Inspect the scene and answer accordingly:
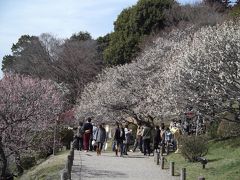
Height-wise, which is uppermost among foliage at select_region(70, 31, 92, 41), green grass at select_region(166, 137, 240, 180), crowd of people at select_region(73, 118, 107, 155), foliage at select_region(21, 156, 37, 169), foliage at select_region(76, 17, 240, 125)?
foliage at select_region(70, 31, 92, 41)

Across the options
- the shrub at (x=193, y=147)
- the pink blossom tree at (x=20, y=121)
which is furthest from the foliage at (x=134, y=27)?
the shrub at (x=193, y=147)

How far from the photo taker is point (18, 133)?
25328 mm

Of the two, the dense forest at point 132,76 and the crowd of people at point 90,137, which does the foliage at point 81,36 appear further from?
the crowd of people at point 90,137

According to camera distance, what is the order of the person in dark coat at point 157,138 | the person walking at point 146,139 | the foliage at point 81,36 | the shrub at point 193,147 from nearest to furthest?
the shrub at point 193,147, the person in dark coat at point 157,138, the person walking at point 146,139, the foliage at point 81,36

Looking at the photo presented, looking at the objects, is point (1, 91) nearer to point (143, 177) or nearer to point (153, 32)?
point (143, 177)

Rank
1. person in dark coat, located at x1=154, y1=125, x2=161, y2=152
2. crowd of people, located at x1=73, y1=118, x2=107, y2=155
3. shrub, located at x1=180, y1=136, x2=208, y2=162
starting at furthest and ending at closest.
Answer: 1. person in dark coat, located at x1=154, y1=125, x2=161, y2=152
2. crowd of people, located at x1=73, y1=118, x2=107, y2=155
3. shrub, located at x1=180, y1=136, x2=208, y2=162

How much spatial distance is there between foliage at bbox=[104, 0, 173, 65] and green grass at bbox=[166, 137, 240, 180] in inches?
1054

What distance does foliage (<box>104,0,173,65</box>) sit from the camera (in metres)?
49.0

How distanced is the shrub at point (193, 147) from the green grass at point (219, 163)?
0.35 m

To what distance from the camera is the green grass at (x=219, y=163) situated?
15.6m

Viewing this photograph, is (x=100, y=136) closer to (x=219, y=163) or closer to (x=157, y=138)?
(x=157, y=138)

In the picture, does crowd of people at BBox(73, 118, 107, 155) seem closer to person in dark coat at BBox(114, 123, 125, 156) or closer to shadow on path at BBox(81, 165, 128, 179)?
person in dark coat at BBox(114, 123, 125, 156)

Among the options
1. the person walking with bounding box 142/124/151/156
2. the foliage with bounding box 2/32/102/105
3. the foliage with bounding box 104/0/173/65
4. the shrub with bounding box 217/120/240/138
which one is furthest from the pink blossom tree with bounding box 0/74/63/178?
the foliage with bounding box 2/32/102/105

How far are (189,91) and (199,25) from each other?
69.9ft
